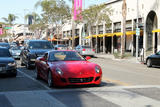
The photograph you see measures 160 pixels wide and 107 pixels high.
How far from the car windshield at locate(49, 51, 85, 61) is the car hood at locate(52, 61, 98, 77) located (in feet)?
2.58

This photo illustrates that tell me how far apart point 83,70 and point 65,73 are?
0.64m

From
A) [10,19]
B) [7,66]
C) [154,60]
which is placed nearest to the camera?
[7,66]

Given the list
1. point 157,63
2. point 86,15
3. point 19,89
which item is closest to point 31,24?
point 86,15

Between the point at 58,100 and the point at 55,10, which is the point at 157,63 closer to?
the point at 58,100

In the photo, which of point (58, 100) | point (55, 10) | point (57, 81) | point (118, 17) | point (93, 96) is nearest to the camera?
point (58, 100)

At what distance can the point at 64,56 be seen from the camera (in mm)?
11953

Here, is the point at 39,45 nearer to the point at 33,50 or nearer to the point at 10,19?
the point at 33,50

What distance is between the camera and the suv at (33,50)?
18469 millimetres

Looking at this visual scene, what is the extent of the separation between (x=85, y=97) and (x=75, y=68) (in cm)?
188

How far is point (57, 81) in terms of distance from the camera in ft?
33.8

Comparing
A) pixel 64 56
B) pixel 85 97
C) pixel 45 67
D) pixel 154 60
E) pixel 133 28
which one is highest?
pixel 133 28

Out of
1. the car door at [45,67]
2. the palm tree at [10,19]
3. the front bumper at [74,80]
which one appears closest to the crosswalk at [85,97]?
the front bumper at [74,80]

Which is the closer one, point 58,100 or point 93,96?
point 58,100

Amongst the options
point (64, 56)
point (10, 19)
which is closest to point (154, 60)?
point (64, 56)
